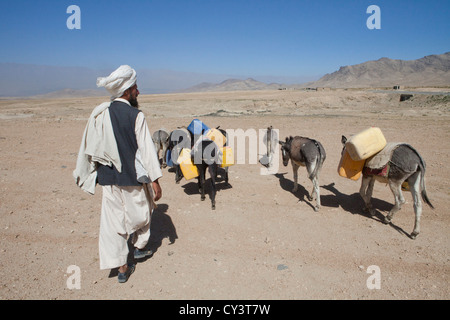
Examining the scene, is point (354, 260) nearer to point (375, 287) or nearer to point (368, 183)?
point (375, 287)

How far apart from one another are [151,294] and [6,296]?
192 cm

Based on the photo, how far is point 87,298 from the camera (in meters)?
3.46

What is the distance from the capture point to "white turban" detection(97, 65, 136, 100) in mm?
3211

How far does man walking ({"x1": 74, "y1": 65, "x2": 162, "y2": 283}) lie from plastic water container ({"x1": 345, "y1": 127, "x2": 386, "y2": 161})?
3.76 metres

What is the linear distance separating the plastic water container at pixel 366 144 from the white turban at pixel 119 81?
13.6 feet

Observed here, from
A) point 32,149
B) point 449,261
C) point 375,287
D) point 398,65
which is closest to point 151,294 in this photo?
point 375,287

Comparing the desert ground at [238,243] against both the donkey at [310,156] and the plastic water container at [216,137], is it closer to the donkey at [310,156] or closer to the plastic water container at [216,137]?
the donkey at [310,156]

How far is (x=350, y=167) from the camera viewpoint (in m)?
5.47

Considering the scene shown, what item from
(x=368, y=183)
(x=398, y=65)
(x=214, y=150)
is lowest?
(x=368, y=183)

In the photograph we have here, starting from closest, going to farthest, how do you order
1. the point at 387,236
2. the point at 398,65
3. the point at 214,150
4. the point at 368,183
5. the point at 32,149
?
1. the point at 387,236
2. the point at 368,183
3. the point at 214,150
4. the point at 32,149
5. the point at 398,65

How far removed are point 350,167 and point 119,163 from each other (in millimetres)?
4545

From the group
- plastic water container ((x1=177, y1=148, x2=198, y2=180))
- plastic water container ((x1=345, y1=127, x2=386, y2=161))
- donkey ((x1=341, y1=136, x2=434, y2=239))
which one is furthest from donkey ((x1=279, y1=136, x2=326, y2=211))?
plastic water container ((x1=177, y1=148, x2=198, y2=180))

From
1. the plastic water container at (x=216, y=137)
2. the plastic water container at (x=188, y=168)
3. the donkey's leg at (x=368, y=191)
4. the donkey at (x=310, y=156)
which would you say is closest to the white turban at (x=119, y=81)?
the plastic water container at (x=188, y=168)

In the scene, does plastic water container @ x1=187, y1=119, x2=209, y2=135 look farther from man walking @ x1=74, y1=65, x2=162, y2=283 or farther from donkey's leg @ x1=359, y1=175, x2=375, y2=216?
donkey's leg @ x1=359, y1=175, x2=375, y2=216
